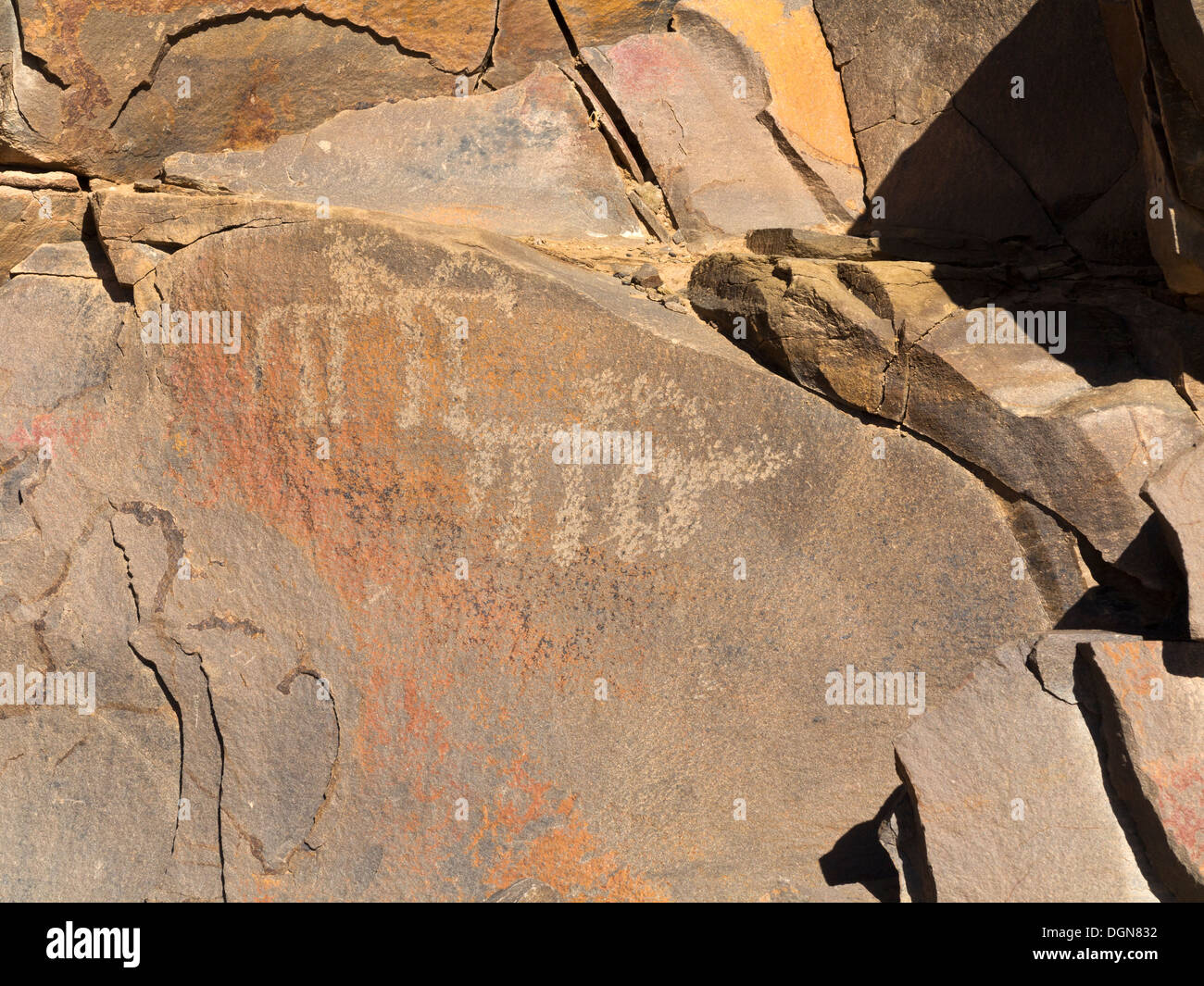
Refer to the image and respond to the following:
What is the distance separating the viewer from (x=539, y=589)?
101 inches

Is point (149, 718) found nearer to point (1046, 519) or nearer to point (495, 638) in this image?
point (495, 638)

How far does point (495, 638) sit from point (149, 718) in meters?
0.93

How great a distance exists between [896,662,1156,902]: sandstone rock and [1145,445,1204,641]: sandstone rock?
1.17 ft

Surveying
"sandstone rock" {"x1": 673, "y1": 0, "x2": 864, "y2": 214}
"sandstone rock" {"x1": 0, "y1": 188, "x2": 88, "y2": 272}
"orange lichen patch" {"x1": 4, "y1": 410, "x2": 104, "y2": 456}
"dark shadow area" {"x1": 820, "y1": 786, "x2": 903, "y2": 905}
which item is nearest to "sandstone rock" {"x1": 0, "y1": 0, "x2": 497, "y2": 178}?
"sandstone rock" {"x1": 0, "y1": 188, "x2": 88, "y2": 272}

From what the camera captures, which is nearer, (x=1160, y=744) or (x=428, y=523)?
(x=1160, y=744)

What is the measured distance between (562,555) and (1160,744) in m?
1.35

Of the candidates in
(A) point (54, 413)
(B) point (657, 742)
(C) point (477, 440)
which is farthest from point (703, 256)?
(A) point (54, 413)

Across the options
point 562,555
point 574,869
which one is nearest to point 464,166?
point 562,555

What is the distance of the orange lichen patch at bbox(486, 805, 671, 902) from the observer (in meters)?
2.48

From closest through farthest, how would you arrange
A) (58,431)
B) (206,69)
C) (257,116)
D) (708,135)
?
(58,431)
(206,69)
(257,116)
(708,135)

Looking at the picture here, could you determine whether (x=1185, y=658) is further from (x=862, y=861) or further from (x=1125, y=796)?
(x=862, y=861)

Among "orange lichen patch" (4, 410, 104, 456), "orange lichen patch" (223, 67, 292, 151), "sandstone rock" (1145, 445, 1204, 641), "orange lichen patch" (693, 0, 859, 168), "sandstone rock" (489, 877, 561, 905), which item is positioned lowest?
"sandstone rock" (489, 877, 561, 905)

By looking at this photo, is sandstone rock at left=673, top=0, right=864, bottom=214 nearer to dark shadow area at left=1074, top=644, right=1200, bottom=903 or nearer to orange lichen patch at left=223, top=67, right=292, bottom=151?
orange lichen patch at left=223, top=67, right=292, bottom=151

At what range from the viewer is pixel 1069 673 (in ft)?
7.59
